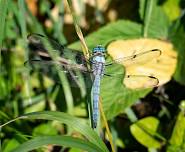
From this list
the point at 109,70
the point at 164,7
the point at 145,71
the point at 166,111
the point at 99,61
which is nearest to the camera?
the point at 99,61

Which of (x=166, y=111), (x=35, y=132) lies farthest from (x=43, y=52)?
(x=166, y=111)

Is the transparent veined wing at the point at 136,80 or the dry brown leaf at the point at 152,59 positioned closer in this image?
the transparent veined wing at the point at 136,80

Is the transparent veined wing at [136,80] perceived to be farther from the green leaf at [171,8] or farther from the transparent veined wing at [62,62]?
the green leaf at [171,8]

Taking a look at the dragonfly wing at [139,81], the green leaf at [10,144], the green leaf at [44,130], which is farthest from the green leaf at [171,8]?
the green leaf at [10,144]

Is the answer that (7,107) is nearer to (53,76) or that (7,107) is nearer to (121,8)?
(53,76)

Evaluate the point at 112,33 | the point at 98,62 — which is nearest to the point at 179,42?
the point at 112,33

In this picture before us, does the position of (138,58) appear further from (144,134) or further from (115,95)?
(144,134)
